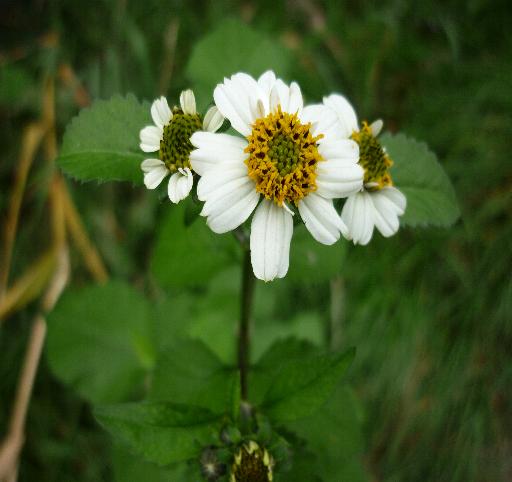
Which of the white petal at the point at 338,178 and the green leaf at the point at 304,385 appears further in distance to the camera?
the green leaf at the point at 304,385

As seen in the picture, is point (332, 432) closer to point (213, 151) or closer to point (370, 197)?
point (370, 197)

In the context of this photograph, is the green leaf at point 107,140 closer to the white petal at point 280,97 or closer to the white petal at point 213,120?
the white petal at point 213,120

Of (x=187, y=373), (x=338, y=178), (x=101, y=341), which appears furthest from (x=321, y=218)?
(x=101, y=341)

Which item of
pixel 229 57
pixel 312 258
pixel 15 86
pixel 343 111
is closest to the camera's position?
pixel 343 111

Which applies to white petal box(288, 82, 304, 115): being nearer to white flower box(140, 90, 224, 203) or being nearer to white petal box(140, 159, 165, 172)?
white flower box(140, 90, 224, 203)

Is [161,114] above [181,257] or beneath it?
above

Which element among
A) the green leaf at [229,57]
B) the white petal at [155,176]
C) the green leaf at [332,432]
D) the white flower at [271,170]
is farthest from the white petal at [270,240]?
the green leaf at [229,57]
